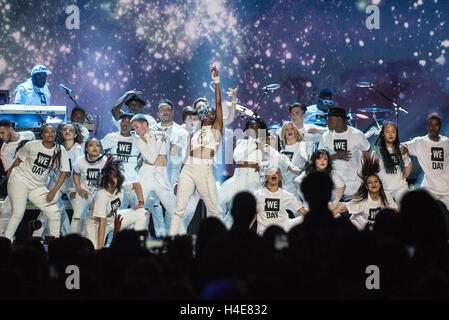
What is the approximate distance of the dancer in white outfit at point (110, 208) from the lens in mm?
6469

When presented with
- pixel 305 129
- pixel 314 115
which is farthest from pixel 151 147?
pixel 314 115

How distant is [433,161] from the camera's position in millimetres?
7215

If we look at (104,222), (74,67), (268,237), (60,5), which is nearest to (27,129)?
(104,222)

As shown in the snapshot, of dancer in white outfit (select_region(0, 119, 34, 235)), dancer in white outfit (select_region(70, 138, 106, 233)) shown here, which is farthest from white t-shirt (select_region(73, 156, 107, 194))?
dancer in white outfit (select_region(0, 119, 34, 235))

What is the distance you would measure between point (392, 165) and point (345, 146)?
0.67 metres

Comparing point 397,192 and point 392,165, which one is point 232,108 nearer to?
point 392,165

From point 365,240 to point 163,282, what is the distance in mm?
1090

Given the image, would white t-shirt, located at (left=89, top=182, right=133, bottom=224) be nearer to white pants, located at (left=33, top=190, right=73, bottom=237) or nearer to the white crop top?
white pants, located at (left=33, top=190, right=73, bottom=237)

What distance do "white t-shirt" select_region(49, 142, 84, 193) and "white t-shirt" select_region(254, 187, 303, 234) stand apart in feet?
7.92

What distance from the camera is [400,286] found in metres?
2.93

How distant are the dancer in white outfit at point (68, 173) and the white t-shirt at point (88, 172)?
0.83ft

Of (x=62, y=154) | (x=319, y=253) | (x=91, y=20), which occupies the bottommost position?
(x=319, y=253)

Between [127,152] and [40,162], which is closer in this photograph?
[40,162]

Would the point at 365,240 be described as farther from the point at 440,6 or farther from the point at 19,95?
the point at 440,6
